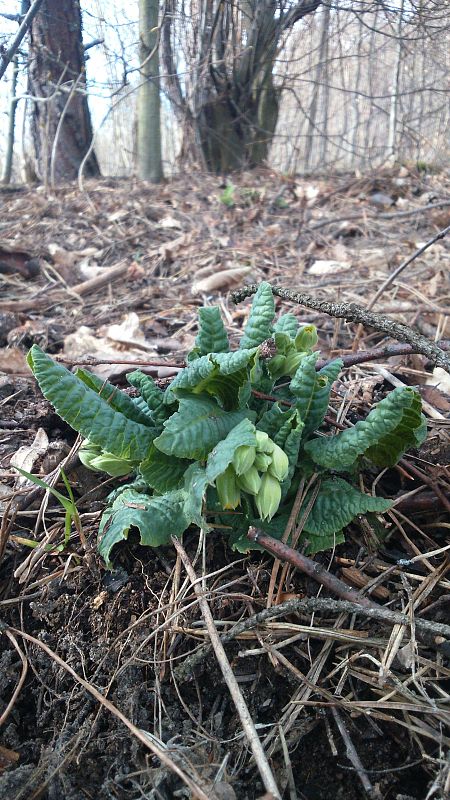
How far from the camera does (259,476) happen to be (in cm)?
134

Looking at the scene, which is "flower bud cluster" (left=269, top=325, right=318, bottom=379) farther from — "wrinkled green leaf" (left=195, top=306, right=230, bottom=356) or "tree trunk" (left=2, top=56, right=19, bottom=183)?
"tree trunk" (left=2, top=56, right=19, bottom=183)

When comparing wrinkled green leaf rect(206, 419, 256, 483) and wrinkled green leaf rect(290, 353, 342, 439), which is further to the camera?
wrinkled green leaf rect(290, 353, 342, 439)

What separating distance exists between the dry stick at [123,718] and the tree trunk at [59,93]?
374 centimetres

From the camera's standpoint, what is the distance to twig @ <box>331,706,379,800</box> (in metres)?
1.13

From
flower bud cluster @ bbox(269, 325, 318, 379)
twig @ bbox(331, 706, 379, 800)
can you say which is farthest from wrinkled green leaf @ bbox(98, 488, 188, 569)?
twig @ bbox(331, 706, 379, 800)

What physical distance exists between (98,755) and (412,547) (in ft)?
2.91

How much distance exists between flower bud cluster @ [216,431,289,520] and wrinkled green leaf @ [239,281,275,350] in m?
0.36

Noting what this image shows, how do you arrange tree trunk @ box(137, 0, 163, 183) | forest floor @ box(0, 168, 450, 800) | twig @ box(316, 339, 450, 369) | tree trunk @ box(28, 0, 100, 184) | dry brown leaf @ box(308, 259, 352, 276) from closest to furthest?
1. forest floor @ box(0, 168, 450, 800)
2. twig @ box(316, 339, 450, 369)
3. dry brown leaf @ box(308, 259, 352, 276)
4. tree trunk @ box(28, 0, 100, 184)
5. tree trunk @ box(137, 0, 163, 183)

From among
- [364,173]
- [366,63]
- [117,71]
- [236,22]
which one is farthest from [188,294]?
[366,63]

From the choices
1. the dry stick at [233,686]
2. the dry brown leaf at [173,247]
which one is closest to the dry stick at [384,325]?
the dry stick at [233,686]

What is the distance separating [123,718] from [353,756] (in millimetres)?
479

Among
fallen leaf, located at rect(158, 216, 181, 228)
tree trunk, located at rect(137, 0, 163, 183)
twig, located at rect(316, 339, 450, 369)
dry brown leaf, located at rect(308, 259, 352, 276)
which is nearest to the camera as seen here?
twig, located at rect(316, 339, 450, 369)

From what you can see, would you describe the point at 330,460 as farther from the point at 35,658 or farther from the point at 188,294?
the point at 188,294

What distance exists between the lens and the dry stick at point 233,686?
1042 millimetres
